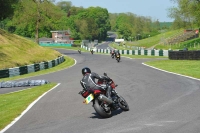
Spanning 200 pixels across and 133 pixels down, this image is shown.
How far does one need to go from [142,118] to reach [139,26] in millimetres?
163284

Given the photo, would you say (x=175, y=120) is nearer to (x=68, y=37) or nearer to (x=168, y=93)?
(x=168, y=93)

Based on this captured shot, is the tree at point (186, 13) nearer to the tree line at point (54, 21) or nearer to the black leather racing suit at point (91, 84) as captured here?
the tree line at point (54, 21)

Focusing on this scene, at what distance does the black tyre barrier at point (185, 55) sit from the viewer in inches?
1385

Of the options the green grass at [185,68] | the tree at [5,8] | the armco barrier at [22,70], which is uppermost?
the tree at [5,8]

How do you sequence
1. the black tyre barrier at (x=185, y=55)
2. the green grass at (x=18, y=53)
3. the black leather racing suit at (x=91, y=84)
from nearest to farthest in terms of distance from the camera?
the black leather racing suit at (x=91, y=84), the black tyre barrier at (x=185, y=55), the green grass at (x=18, y=53)

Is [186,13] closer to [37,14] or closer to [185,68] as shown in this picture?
[37,14]

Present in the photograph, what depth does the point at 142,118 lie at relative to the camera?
10.0 meters

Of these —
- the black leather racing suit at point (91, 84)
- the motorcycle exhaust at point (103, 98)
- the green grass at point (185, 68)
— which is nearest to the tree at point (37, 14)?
the green grass at point (185, 68)

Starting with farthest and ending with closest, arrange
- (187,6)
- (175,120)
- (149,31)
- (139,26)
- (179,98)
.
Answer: (149,31)
(139,26)
(187,6)
(179,98)
(175,120)

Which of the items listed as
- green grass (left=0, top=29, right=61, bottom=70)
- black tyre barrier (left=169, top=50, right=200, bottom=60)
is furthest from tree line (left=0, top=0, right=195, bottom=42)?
black tyre barrier (left=169, top=50, right=200, bottom=60)

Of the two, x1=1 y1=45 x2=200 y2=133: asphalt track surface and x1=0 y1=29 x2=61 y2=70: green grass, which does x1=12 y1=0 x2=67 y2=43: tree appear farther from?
x1=1 y1=45 x2=200 y2=133: asphalt track surface

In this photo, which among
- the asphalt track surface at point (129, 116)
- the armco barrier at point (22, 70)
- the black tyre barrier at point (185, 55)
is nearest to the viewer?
the asphalt track surface at point (129, 116)

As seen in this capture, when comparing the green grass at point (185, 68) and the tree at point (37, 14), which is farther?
the tree at point (37, 14)

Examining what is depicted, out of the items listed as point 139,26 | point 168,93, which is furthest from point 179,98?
point 139,26
